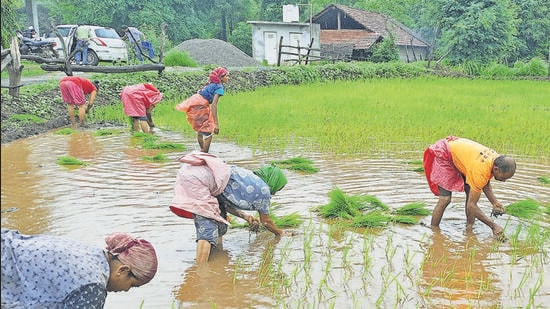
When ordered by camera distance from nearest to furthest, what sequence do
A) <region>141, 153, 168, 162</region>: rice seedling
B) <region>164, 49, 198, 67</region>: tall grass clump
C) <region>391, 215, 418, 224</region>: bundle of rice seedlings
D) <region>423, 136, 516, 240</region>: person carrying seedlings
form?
<region>423, 136, 516, 240</region>: person carrying seedlings
<region>391, 215, 418, 224</region>: bundle of rice seedlings
<region>141, 153, 168, 162</region>: rice seedling
<region>164, 49, 198, 67</region>: tall grass clump

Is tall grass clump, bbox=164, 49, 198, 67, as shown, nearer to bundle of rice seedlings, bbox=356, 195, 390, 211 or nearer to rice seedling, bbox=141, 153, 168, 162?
rice seedling, bbox=141, 153, 168, 162

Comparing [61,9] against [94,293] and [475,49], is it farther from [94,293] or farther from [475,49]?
[94,293]

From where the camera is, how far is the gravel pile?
2494 cm

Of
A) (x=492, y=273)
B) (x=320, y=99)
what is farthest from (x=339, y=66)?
(x=492, y=273)

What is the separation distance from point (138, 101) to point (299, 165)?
3.27m

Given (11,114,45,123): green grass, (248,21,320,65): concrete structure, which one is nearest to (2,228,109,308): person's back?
(11,114,45,123): green grass

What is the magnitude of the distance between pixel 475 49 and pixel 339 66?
28.5 ft

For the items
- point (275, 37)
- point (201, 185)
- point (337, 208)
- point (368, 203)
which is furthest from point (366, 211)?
point (275, 37)

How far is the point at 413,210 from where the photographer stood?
206 inches

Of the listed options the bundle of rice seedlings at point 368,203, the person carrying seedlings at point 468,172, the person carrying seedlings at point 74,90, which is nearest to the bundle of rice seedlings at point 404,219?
the person carrying seedlings at point 468,172

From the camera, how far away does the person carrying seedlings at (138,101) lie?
9.07 m

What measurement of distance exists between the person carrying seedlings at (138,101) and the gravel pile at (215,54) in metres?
15.4

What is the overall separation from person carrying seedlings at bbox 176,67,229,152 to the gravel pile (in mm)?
17284

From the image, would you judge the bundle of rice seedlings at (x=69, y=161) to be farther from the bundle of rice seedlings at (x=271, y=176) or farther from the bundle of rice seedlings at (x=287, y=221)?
the bundle of rice seedlings at (x=271, y=176)
